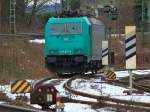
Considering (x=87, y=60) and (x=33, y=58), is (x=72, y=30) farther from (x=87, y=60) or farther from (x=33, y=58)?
(x=33, y=58)

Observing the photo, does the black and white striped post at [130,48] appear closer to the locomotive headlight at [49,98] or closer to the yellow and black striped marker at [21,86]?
the yellow and black striped marker at [21,86]

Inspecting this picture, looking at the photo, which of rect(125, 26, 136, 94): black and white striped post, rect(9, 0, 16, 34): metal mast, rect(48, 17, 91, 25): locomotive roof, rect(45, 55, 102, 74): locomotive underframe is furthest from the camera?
rect(9, 0, 16, 34): metal mast

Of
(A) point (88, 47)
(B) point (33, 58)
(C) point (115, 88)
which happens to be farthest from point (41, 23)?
(C) point (115, 88)

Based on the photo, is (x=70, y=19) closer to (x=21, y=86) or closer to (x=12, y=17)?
(x=12, y=17)

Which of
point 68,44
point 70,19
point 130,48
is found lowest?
point 68,44

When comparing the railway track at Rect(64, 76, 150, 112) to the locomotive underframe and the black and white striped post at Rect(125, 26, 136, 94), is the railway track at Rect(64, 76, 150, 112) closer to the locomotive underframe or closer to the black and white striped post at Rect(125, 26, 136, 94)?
the black and white striped post at Rect(125, 26, 136, 94)

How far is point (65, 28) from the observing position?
34531mm

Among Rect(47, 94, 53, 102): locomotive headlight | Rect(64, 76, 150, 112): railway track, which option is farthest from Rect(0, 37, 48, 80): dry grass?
Rect(47, 94, 53, 102): locomotive headlight

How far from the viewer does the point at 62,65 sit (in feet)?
114

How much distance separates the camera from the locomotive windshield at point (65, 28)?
113 ft

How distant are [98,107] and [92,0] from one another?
234 feet

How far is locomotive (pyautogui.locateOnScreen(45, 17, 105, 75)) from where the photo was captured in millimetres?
34406

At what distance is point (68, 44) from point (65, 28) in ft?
3.11

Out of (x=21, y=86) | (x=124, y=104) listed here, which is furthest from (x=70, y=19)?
(x=21, y=86)
